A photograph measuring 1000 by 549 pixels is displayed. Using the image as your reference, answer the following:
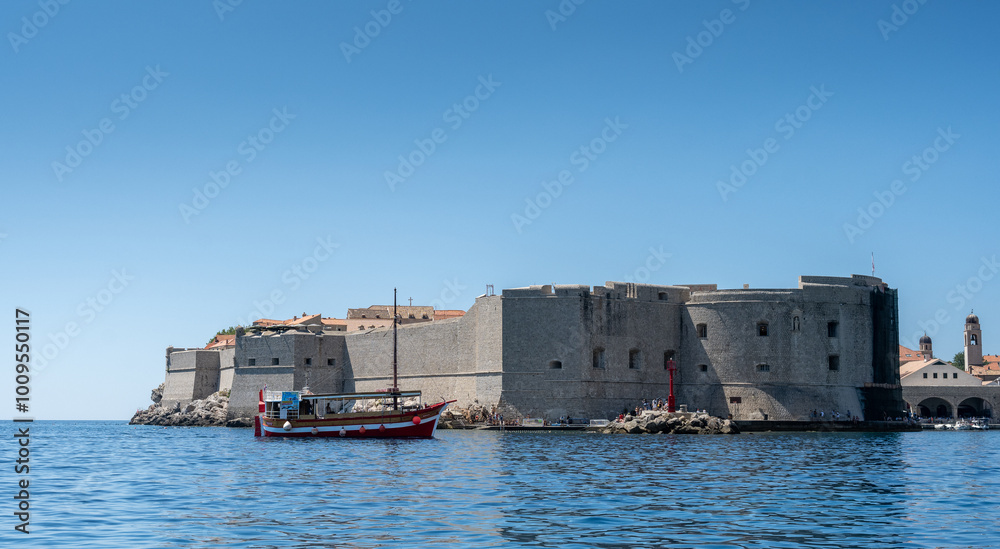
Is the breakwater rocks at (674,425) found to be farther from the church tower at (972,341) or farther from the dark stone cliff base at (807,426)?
the church tower at (972,341)

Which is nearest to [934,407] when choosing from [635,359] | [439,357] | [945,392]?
[945,392]

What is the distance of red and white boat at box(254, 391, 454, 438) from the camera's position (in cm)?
3738

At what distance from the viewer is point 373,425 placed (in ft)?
124

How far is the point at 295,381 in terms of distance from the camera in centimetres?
5391

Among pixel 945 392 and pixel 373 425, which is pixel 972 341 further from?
pixel 373 425

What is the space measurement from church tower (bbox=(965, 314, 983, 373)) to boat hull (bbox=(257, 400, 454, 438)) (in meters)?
59.0

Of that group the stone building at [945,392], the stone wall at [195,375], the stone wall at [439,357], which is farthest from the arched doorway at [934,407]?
the stone wall at [195,375]

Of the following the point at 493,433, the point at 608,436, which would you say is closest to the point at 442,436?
the point at 493,433

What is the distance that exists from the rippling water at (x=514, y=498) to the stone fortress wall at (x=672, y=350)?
1519cm

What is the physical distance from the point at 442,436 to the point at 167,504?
2342 cm

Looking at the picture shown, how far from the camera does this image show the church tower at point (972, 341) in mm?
82312

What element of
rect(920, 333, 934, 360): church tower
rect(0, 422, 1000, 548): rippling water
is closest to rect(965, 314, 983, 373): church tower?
rect(920, 333, 934, 360): church tower

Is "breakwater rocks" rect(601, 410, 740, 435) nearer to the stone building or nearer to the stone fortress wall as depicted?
the stone fortress wall

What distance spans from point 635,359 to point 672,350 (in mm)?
1858
